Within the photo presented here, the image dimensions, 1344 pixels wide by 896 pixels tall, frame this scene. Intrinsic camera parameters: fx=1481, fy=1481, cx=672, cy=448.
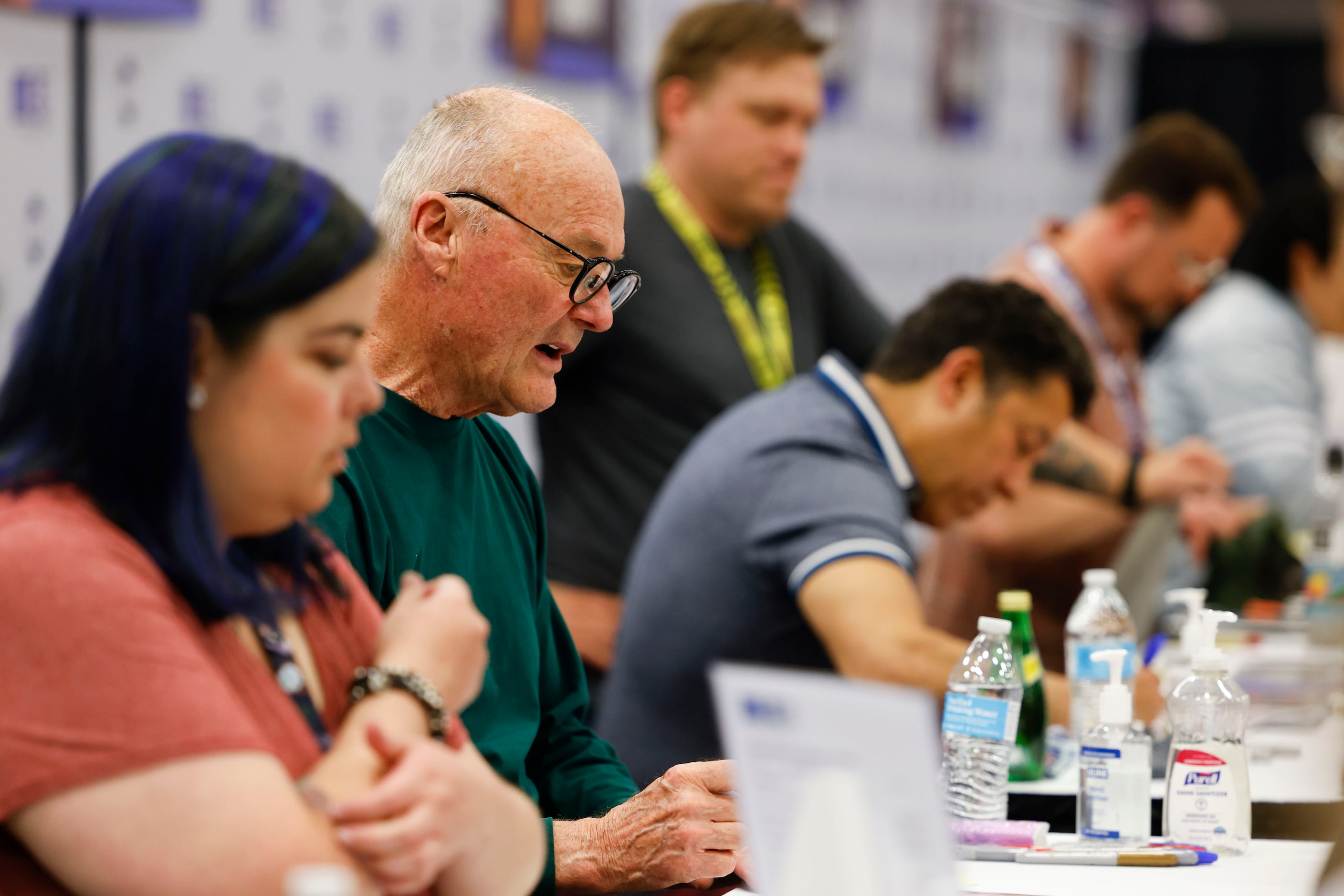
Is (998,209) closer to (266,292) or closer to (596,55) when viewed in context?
(596,55)

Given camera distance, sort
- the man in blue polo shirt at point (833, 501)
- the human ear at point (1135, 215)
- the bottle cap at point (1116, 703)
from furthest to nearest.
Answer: the human ear at point (1135, 215)
the man in blue polo shirt at point (833, 501)
the bottle cap at point (1116, 703)

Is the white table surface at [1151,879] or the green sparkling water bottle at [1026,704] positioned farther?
the green sparkling water bottle at [1026,704]

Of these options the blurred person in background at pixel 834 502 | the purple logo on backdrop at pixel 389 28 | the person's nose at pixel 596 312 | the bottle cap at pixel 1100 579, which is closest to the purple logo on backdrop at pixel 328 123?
the purple logo on backdrop at pixel 389 28

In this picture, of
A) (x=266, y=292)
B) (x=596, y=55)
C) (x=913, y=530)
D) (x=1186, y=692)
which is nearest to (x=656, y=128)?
(x=596, y=55)

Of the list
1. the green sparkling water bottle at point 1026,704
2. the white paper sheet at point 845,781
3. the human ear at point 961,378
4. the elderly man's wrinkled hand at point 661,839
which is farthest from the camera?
the human ear at point 961,378

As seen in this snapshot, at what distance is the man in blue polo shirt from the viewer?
6.88 ft

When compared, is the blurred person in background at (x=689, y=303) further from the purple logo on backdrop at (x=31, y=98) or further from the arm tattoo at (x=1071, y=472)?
the purple logo on backdrop at (x=31, y=98)

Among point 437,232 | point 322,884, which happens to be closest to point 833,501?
point 437,232

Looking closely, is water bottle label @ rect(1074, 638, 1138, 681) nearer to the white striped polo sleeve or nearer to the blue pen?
the blue pen

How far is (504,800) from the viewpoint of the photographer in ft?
3.54

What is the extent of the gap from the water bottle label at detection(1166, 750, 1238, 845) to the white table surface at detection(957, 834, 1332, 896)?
3 centimetres

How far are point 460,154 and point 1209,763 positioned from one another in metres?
1.06

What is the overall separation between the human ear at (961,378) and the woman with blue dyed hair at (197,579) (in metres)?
1.40

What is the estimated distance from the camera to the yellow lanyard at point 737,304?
304 cm
